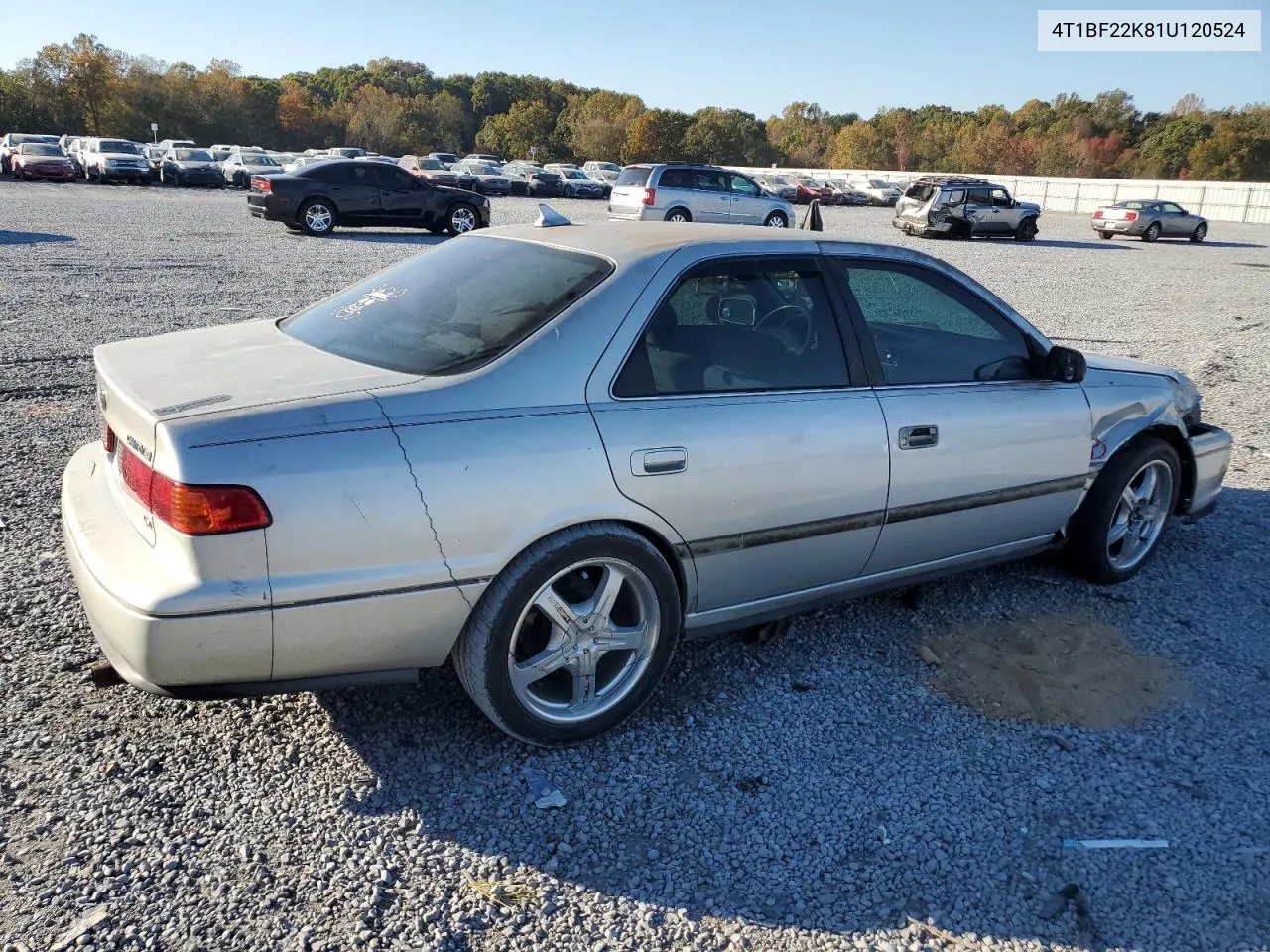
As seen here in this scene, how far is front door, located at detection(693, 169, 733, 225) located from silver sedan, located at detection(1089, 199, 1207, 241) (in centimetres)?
1388

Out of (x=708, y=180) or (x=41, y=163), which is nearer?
(x=708, y=180)

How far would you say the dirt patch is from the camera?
337 cm

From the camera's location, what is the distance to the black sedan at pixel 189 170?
117 feet

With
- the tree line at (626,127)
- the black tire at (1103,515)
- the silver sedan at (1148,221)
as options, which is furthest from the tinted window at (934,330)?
the tree line at (626,127)

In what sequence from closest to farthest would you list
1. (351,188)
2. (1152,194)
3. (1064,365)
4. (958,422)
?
1. (958,422)
2. (1064,365)
3. (351,188)
4. (1152,194)

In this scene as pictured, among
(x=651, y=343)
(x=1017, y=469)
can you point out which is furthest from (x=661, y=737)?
(x=1017, y=469)

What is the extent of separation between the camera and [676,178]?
2314cm

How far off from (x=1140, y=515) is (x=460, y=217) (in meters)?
18.0

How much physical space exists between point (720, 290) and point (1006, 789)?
6.11 ft

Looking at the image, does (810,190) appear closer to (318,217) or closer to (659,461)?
(318,217)

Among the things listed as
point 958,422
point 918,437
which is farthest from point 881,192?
point 918,437

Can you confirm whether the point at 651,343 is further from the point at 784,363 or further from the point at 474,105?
the point at 474,105

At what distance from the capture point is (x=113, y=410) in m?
2.81

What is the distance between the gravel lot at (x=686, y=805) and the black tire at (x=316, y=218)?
16.3m
